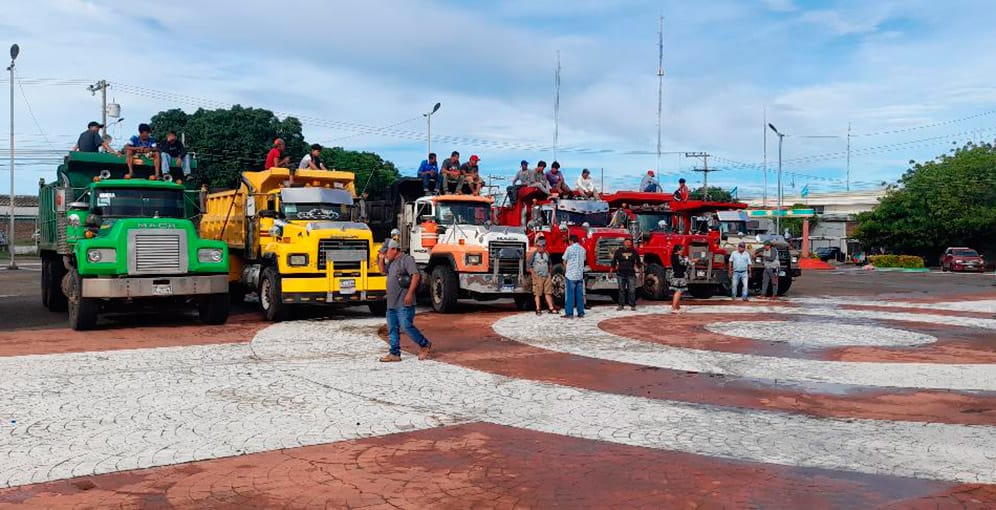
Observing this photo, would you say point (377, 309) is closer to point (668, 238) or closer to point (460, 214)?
point (460, 214)

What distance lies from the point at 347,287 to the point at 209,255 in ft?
8.77

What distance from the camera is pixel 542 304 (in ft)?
65.5

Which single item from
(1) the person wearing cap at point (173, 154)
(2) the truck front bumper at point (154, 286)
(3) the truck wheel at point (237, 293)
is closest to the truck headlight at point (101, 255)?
(2) the truck front bumper at point (154, 286)

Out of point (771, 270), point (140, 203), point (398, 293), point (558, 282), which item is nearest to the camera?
point (398, 293)

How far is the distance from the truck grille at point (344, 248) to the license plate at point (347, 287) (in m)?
0.28

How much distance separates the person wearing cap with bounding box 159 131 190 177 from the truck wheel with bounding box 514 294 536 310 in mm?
8074

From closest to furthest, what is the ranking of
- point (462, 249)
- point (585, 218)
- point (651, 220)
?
1. point (462, 249)
2. point (585, 218)
3. point (651, 220)

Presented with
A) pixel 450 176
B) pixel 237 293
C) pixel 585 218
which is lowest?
pixel 237 293

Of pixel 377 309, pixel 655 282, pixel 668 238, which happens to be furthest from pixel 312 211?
pixel 668 238

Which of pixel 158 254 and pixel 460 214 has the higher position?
pixel 460 214

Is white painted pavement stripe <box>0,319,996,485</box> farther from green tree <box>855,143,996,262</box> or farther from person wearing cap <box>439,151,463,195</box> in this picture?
green tree <box>855,143,996,262</box>

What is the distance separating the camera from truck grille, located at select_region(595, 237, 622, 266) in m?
20.0

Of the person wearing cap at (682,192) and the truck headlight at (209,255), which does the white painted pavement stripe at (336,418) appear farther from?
the person wearing cap at (682,192)

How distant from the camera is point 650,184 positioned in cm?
2506
